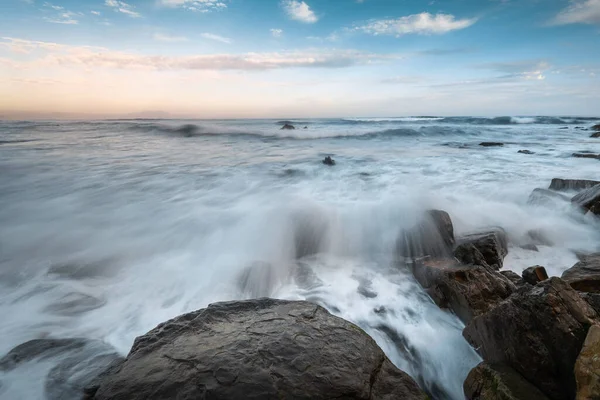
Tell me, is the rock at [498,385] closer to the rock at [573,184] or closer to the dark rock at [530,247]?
the dark rock at [530,247]

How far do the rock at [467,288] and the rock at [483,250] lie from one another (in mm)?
408

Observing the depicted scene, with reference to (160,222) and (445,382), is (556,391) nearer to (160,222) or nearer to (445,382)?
(445,382)

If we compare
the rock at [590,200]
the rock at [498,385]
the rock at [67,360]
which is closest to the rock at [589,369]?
the rock at [498,385]

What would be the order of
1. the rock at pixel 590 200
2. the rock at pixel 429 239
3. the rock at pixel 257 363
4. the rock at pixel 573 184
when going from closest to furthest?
the rock at pixel 257 363
the rock at pixel 429 239
the rock at pixel 590 200
the rock at pixel 573 184

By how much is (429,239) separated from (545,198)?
12.5 ft

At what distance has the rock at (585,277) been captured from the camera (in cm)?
348

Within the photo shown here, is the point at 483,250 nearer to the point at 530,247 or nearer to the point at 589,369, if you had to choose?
the point at 530,247

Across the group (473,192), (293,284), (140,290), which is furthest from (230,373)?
(473,192)

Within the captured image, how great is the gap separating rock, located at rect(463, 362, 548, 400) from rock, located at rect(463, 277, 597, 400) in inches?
3.3

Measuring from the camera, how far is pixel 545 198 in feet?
24.0

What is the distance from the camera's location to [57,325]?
12.5 feet

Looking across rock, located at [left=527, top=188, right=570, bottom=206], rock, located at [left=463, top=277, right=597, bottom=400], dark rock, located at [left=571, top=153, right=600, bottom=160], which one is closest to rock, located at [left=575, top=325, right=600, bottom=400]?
rock, located at [left=463, top=277, right=597, bottom=400]

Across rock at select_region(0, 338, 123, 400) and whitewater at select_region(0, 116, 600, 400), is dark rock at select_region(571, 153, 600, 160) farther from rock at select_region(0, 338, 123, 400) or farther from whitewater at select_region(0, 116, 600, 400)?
rock at select_region(0, 338, 123, 400)

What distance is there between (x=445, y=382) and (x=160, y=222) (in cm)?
620
